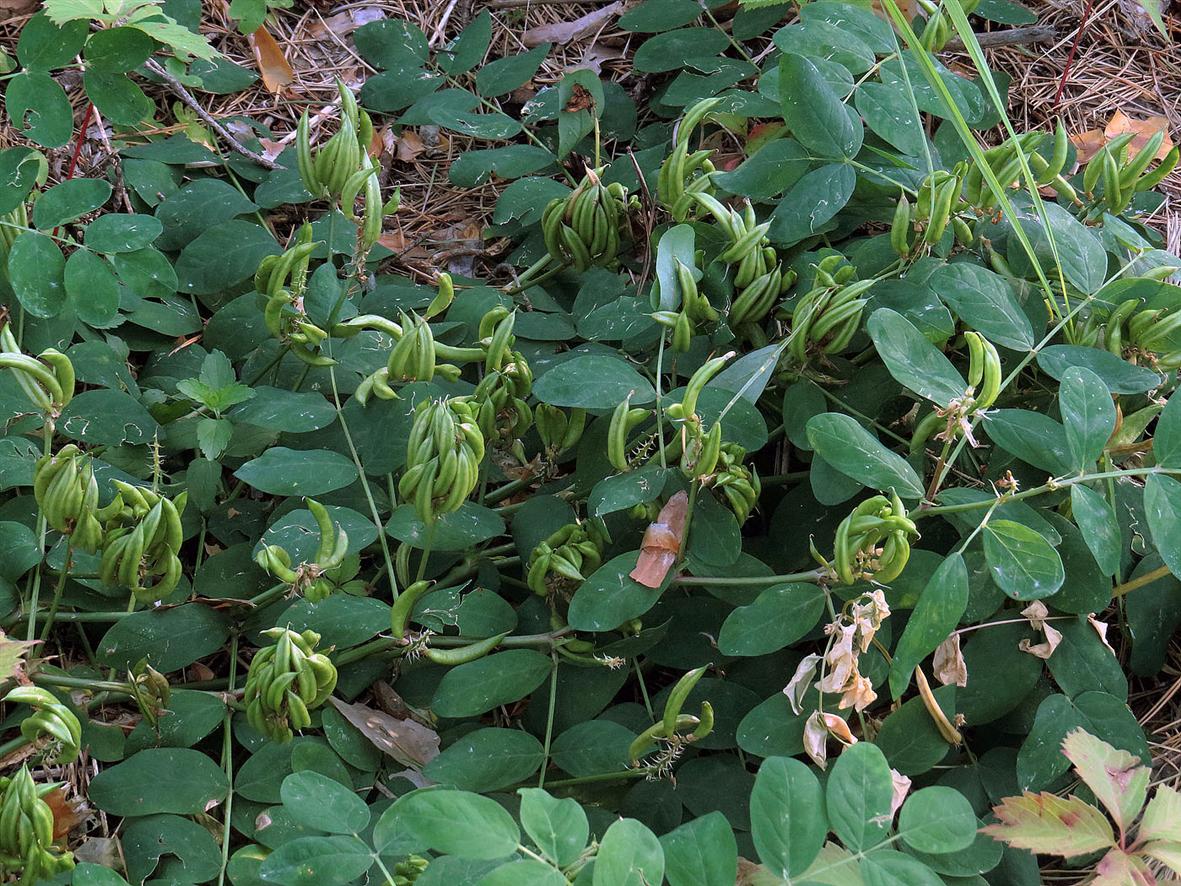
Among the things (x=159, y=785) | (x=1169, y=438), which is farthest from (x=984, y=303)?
(x=159, y=785)

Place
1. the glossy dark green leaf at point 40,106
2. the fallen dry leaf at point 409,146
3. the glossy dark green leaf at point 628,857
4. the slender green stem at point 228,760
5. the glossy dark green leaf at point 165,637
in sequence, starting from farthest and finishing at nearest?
the fallen dry leaf at point 409,146 → the glossy dark green leaf at point 40,106 → the glossy dark green leaf at point 165,637 → the slender green stem at point 228,760 → the glossy dark green leaf at point 628,857

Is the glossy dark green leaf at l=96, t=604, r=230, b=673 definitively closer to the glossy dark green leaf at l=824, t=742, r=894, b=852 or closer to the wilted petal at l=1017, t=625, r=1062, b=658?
the glossy dark green leaf at l=824, t=742, r=894, b=852

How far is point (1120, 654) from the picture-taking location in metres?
1.35

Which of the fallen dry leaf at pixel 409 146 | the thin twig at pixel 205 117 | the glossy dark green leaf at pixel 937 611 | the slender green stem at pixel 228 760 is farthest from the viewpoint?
the fallen dry leaf at pixel 409 146

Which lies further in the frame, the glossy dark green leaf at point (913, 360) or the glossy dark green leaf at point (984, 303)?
the glossy dark green leaf at point (984, 303)

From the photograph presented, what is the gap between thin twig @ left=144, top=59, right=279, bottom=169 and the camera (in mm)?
1880

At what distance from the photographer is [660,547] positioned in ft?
4.01

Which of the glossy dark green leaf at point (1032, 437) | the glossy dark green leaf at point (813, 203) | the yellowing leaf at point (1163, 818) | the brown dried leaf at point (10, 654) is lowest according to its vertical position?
the yellowing leaf at point (1163, 818)

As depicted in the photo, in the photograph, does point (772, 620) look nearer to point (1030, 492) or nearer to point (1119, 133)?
point (1030, 492)

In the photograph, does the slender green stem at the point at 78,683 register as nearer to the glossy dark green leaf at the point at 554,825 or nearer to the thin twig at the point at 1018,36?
the glossy dark green leaf at the point at 554,825

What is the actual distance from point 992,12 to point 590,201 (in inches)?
36.6

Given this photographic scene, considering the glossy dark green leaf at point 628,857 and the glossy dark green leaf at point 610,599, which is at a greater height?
the glossy dark green leaf at point 628,857

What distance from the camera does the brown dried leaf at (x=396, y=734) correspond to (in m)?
1.25

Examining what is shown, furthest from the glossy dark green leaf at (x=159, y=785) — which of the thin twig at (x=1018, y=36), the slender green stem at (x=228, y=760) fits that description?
the thin twig at (x=1018, y=36)
